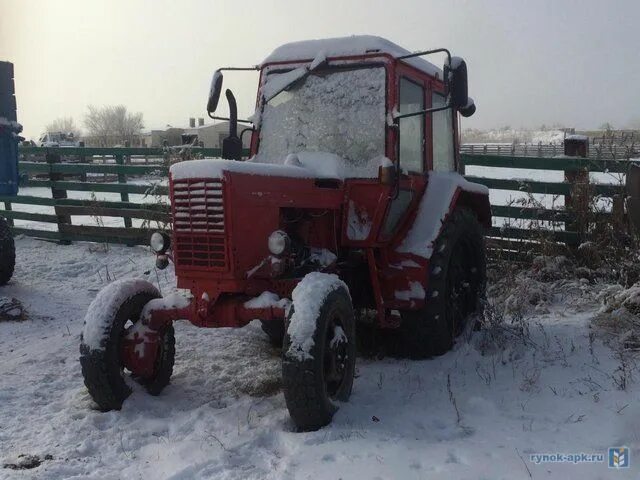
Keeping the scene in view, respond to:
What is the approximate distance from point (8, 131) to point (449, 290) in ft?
17.7

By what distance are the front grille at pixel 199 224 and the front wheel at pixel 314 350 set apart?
0.56 meters

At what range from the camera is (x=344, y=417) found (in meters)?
3.41

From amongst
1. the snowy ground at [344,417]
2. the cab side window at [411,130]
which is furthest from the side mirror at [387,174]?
the snowy ground at [344,417]

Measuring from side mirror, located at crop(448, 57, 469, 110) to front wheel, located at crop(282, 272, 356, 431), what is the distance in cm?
142

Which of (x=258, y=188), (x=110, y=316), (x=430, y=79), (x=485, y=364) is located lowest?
(x=485, y=364)

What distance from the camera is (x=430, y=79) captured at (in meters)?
4.87

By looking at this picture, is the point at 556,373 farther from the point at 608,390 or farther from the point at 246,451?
the point at 246,451

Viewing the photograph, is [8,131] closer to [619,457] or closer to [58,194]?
[58,194]

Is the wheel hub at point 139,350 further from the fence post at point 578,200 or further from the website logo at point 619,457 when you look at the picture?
the fence post at point 578,200

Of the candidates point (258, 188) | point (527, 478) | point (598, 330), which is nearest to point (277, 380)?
point (258, 188)

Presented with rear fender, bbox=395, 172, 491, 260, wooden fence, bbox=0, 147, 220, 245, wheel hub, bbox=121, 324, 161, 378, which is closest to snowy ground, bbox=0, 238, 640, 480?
wheel hub, bbox=121, 324, 161, 378

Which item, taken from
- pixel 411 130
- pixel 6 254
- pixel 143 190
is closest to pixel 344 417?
pixel 411 130

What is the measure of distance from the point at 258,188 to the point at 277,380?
1.37 metres

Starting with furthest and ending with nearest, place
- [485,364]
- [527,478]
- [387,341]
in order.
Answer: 1. [387,341]
2. [485,364]
3. [527,478]
